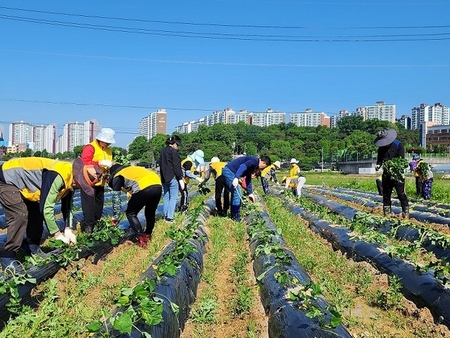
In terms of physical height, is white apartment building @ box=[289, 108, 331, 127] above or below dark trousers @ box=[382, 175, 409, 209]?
above

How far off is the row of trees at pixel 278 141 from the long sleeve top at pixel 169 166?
64.0 meters

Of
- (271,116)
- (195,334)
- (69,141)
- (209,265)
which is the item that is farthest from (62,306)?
(271,116)

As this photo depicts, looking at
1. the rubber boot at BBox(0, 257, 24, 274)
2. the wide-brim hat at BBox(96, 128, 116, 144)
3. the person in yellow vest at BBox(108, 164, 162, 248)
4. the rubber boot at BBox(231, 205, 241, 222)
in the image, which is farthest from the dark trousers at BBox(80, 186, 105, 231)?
the rubber boot at BBox(231, 205, 241, 222)

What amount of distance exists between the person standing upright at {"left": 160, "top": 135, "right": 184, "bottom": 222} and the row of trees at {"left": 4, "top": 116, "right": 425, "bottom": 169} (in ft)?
210

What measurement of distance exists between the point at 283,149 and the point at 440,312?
3142 inches

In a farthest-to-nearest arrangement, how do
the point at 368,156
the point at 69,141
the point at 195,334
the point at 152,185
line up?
the point at 69,141 → the point at 368,156 → the point at 152,185 → the point at 195,334

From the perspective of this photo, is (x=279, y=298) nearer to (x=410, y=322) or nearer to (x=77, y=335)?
(x=410, y=322)

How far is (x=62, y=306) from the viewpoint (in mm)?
4199

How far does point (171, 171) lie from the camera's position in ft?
30.3

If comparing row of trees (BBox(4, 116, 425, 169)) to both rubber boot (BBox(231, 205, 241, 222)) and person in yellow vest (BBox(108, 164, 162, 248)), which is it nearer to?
rubber boot (BBox(231, 205, 241, 222))

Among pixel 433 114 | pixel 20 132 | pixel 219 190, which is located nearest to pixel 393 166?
pixel 219 190

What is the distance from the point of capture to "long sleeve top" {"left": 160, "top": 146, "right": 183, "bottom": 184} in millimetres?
9242

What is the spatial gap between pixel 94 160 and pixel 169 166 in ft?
8.18

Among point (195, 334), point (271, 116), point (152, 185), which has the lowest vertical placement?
point (195, 334)
